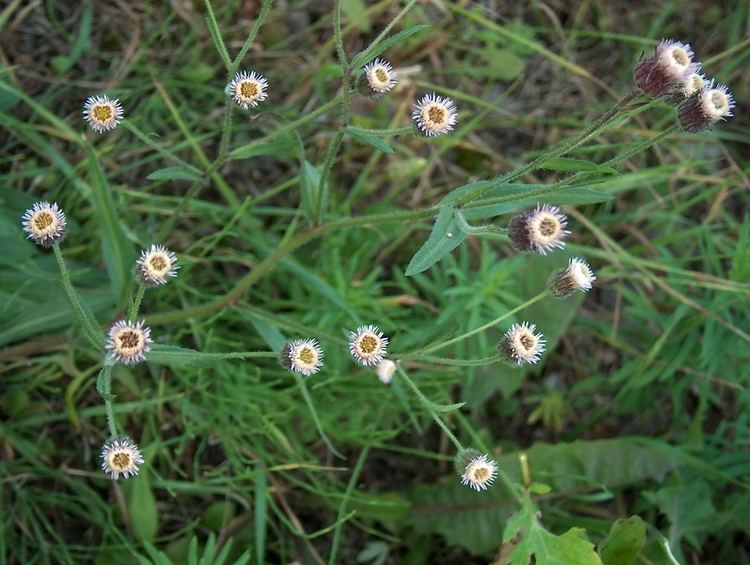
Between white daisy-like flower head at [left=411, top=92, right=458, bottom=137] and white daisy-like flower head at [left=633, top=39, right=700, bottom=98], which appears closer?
white daisy-like flower head at [left=633, top=39, right=700, bottom=98]

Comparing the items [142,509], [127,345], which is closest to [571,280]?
[127,345]

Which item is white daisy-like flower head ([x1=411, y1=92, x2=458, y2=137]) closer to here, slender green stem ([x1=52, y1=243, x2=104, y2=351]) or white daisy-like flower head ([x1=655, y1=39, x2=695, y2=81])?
white daisy-like flower head ([x1=655, y1=39, x2=695, y2=81])

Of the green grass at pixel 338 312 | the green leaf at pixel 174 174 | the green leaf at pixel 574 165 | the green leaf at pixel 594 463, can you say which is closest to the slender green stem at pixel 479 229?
the green leaf at pixel 574 165

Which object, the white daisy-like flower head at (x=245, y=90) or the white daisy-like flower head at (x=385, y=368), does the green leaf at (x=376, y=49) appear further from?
the white daisy-like flower head at (x=385, y=368)

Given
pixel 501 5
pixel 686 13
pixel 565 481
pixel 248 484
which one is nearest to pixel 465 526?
pixel 565 481

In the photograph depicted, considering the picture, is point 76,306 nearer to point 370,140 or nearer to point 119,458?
point 119,458

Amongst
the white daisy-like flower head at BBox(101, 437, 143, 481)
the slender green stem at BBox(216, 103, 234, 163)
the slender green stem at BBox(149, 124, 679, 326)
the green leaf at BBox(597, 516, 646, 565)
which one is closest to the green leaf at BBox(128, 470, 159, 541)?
the slender green stem at BBox(149, 124, 679, 326)
